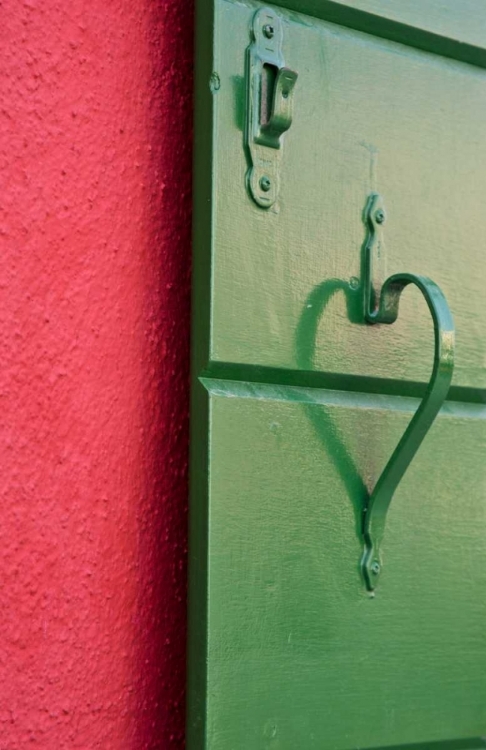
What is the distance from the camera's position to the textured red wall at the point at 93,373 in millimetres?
760

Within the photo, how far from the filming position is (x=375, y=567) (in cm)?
88

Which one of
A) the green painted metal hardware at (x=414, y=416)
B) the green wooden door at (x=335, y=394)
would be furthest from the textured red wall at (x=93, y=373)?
the green painted metal hardware at (x=414, y=416)

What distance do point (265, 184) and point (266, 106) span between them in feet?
0.22

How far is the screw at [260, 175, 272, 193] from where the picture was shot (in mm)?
855

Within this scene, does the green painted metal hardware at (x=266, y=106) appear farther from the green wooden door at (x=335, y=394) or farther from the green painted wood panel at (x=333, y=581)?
the green painted wood panel at (x=333, y=581)

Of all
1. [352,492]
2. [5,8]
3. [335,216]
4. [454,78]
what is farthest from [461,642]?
[5,8]

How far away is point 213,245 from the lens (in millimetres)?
827

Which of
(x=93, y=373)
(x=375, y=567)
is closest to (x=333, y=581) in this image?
(x=375, y=567)

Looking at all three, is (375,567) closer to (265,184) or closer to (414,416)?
(414,416)

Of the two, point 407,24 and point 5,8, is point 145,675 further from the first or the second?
point 407,24

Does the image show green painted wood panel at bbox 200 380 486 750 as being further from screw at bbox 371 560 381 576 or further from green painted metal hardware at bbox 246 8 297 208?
green painted metal hardware at bbox 246 8 297 208

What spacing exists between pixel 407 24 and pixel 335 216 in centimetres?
21

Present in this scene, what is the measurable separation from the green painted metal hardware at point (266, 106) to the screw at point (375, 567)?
12.6 inches

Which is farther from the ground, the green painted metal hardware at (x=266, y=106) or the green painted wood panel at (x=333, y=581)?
the green painted metal hardware at (x=266, y=106)
